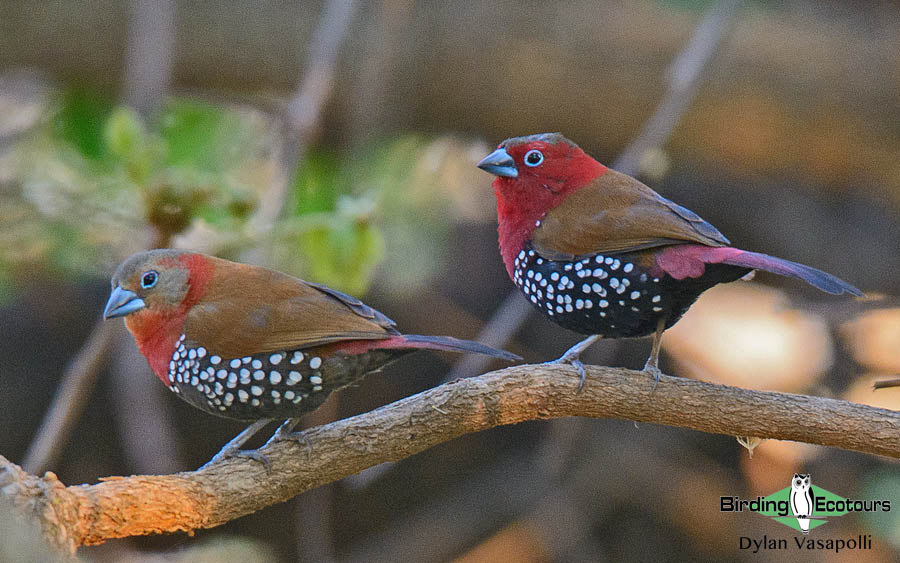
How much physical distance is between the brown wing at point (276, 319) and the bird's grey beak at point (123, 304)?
191 mm

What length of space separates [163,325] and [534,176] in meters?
1.44

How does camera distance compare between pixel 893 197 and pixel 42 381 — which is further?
pixel 893 197

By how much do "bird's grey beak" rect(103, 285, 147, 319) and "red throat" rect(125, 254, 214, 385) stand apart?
0.04 metres

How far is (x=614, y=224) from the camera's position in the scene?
3199 mm

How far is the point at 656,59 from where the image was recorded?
626cm

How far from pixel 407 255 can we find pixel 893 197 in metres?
3.33

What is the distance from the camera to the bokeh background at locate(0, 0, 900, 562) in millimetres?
5844

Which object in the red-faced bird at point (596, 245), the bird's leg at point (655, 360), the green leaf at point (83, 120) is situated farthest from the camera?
the green leaf at point (83, 120)

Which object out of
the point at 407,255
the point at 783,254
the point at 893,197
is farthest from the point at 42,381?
the point at 893,197

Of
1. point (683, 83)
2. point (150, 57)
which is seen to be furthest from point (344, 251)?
→ point (683, 83)

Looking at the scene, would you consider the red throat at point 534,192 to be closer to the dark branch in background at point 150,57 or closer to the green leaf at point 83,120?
the dark branch in background at point 150,57

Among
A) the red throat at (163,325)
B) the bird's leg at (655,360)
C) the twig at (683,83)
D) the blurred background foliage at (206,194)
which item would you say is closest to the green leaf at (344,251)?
the blurred background foliage at (206,194)

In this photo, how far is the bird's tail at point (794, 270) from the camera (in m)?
2.55

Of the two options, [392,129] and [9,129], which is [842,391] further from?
[9,129]
